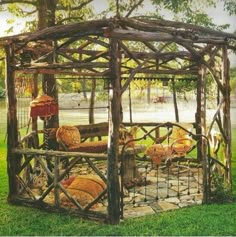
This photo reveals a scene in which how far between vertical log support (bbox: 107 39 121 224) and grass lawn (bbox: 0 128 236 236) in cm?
28

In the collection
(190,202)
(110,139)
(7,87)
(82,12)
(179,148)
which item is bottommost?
(190,202)

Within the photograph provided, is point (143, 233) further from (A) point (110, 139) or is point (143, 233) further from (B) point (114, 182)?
(A) point (110, 139)

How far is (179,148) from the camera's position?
35.9 ft

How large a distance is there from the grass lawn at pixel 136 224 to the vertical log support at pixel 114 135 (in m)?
0.28

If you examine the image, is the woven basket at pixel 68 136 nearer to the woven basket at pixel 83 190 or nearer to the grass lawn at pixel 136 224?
the woven basket at pixel 83 190

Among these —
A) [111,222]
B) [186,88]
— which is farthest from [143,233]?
[186,88]

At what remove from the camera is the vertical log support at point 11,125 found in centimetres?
877

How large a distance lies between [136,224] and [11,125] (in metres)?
3.13

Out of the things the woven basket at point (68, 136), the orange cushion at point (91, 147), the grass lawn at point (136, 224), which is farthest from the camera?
the orange cushion at point (91, 147)

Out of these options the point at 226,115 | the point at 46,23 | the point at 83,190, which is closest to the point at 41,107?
the point at 83,190

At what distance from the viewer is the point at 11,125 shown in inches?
348

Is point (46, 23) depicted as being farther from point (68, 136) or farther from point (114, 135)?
point (114, 135)

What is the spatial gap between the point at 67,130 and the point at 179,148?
2.61 meters

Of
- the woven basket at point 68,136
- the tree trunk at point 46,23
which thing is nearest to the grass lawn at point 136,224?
the woven basket at point 68,136
